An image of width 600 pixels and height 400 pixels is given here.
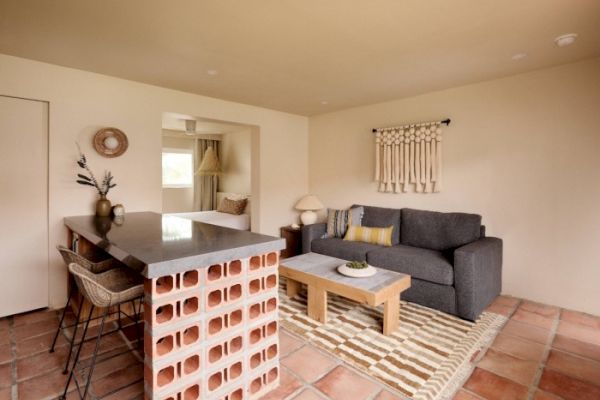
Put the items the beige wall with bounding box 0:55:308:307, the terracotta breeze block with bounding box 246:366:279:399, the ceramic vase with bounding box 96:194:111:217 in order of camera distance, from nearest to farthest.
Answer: the terracotta breeze block with bounding box 246:366:279:399 < the beige wall with bounding box 0:55:308:307 < the ceramic vase with bounding box 96:194:111:217

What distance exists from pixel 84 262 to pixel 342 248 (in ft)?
8.18

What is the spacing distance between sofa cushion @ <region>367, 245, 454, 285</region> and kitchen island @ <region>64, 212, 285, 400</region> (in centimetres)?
173

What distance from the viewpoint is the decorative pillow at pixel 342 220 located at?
4.11m

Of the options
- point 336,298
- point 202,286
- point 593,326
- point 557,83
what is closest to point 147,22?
point 202,286

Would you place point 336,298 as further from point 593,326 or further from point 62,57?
point 62,57

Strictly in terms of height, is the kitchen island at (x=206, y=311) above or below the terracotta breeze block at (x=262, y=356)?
above

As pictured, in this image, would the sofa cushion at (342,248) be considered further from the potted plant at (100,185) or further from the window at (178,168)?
the window at (178,168)

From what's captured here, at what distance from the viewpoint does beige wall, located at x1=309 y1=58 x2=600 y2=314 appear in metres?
2.86

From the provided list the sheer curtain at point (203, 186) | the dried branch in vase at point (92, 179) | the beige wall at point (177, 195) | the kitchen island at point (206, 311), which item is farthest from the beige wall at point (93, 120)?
the beige wall at point (177, 195)

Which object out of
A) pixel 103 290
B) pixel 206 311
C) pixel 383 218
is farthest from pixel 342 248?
pixel 103 290

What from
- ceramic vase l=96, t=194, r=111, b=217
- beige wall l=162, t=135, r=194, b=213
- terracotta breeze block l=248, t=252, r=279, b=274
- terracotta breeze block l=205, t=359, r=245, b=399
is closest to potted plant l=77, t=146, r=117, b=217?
ceramic vase l=96, t=194, r=111, b=217

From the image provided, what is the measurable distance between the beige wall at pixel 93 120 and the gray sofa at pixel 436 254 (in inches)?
78.3

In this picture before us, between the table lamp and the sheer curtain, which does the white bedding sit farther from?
the sheer curtain

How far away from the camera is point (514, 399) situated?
1782 mm
